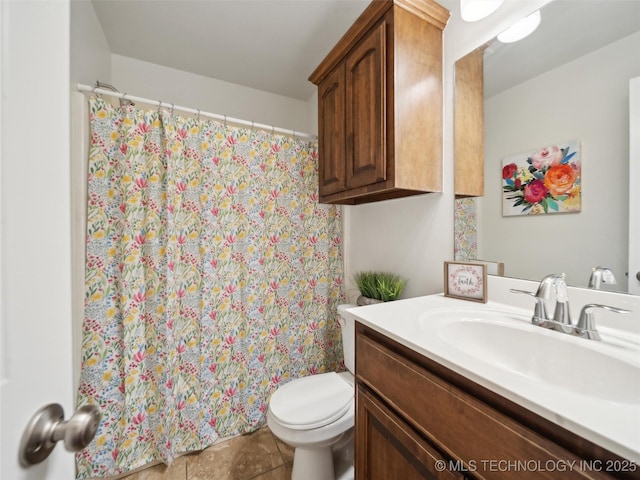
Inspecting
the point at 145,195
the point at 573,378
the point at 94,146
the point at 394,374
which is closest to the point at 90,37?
the point at 94,146

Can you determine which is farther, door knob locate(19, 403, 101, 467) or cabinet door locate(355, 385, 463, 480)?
cabinet door locate(355, 385, 463, 480)

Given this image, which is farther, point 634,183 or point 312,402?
point 312,402

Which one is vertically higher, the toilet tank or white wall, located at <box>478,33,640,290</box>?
white wall, located at <box>478,33,640,290</box>

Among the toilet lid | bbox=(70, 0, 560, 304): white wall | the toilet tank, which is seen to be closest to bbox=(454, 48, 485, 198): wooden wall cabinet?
bbox=(70, 0, 560, 304): white wall

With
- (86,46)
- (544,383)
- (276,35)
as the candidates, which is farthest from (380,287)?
(86,46)

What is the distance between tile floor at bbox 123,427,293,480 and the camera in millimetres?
1264

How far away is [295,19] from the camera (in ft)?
4.71

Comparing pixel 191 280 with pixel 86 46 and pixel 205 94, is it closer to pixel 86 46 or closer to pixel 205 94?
pixel 86 46

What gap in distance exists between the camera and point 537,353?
0.70 m

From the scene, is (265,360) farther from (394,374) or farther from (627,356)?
(627,356)

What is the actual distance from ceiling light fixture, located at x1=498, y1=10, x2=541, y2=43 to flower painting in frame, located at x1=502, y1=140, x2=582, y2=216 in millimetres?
439

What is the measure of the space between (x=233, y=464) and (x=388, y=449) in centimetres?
105

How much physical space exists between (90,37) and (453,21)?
1.82 m

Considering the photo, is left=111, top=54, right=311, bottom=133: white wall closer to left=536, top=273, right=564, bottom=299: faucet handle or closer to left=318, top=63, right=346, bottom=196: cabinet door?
left=318, top=63, right=346, bottom=196: cabinet door
